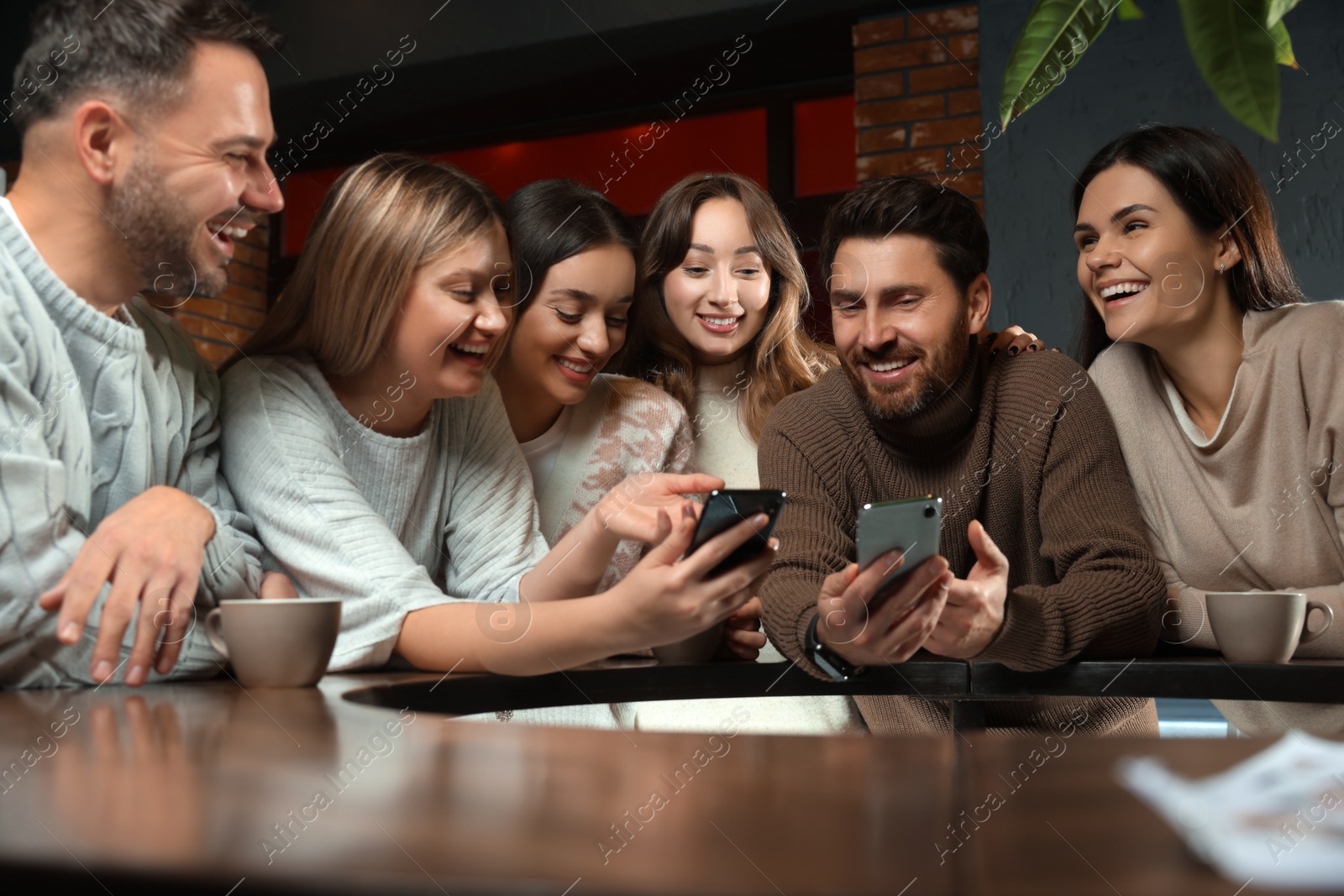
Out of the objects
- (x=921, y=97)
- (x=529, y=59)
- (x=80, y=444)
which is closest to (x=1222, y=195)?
(x=80, y=444)

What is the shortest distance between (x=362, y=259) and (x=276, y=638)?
693 millimetres

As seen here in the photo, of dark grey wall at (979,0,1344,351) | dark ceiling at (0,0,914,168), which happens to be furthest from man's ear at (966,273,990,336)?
dark ceiling at (0,0,914,168)

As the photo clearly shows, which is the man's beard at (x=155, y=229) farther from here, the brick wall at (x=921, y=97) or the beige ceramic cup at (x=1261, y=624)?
the brick wall at (x=921, y=97)

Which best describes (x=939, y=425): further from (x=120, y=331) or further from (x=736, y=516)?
(x=120, y=331)

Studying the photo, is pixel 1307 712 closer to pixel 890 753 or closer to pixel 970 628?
pixel 970 628

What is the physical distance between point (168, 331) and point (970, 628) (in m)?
1.05

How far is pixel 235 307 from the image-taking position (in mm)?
5180

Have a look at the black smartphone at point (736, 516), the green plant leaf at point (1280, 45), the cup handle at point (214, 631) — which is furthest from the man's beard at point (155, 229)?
the green plant leaf at point (1280, 45)

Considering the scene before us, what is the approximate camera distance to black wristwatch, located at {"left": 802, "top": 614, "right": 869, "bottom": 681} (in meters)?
1.29

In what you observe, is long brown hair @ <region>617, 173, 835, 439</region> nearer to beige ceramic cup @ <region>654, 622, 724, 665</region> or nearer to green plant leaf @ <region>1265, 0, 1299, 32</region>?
beige ceramic cup @ <region>654, 622, 724, 665</region>

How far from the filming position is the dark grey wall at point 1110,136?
3443 mm

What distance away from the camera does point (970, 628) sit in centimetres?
133

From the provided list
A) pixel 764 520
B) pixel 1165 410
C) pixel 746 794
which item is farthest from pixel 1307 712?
pixel 746 794

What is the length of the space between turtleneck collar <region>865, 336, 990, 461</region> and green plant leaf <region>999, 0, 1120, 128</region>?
49.0 inches
